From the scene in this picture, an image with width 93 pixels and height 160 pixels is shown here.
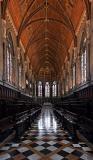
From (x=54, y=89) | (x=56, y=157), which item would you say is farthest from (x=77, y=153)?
(x=54, y=89)

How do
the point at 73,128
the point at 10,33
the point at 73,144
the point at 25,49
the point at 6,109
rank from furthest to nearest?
the point at 25,49, the point at 10,33, the point at 6,109, the point at 73,128, the point at 73,144

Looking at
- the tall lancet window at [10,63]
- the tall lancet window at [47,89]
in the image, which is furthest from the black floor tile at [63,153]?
the tall lancet window at [47,89]

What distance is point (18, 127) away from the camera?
6316 millimetres

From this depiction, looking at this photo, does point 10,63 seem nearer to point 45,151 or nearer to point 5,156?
point 45,151

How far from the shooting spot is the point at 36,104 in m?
22.8

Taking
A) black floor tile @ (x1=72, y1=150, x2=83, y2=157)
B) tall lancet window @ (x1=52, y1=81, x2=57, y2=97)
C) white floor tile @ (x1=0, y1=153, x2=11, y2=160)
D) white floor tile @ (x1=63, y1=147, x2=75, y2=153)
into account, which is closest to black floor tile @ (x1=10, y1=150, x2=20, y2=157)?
white floor tile @ (x1=0, y1=153, x2=11, y2=160)

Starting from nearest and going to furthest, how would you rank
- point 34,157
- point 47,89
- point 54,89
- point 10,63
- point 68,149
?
point 34,157 → point 68,149 → point 10,63 → point 47,89 → point 54,89

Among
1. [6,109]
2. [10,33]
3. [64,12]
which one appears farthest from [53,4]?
[6,109]

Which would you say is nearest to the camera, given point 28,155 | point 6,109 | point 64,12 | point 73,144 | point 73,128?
point 28,155

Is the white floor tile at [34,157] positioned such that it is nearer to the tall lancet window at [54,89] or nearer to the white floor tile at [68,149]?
the white floor tile at [68,149]

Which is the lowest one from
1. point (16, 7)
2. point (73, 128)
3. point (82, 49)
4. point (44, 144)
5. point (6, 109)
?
point (44, 144)

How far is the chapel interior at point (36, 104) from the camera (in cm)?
534

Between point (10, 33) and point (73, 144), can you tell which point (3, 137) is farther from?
point (10, 33)

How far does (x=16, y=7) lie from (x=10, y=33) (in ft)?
8.37
